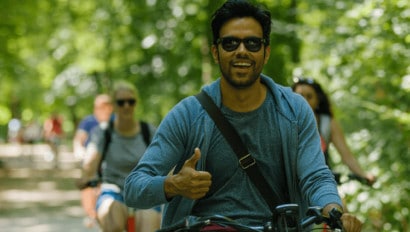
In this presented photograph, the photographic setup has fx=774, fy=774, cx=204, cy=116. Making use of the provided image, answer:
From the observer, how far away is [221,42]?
330 centimetres

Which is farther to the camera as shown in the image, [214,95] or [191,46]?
[191,46]

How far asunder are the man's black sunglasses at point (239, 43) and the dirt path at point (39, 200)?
940cm

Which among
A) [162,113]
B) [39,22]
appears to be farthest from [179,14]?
[39,22]

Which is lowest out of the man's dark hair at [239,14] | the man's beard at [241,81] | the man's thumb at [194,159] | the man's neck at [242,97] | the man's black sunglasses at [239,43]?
the man's thumb at [194,159]

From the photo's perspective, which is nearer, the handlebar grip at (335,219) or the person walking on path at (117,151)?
the handlebar grip at (335,219)

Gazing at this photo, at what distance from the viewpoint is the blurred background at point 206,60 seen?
7539mm

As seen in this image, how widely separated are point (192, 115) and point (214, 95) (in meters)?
0.17

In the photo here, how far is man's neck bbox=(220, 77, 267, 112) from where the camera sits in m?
3.39

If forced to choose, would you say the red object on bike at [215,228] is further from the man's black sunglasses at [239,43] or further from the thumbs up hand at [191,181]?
the man's black sunglasses at [239,43]

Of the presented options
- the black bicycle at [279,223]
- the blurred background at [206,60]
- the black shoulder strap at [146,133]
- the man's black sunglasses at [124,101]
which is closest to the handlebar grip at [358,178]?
the blurred background at [206,60]

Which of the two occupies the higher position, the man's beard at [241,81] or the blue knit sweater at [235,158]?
the man's beard at [241,81]

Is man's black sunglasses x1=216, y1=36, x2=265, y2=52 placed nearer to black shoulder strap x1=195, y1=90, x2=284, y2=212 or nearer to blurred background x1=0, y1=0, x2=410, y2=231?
black shoulder strap x1=195, y1=90, x2=284, y2=212

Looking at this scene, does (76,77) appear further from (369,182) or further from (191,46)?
(369,182)

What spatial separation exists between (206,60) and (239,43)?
38.1 ft
